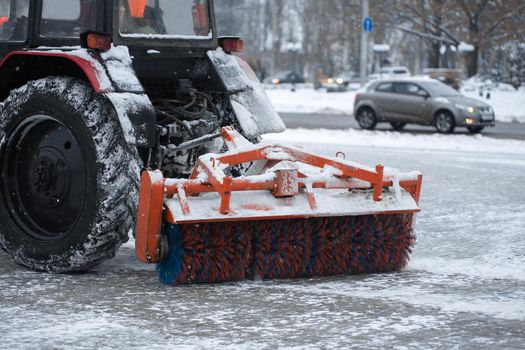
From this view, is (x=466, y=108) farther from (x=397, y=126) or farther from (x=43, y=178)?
(x=43, y=178)

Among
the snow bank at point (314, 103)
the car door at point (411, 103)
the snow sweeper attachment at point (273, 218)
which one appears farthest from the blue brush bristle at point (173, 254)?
the snow bank at point (314, 103)

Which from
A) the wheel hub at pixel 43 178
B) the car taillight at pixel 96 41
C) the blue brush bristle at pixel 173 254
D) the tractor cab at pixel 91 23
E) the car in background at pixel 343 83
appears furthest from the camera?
the car in background at pixel 343 83

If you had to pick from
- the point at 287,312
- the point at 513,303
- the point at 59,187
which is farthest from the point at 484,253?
the point at 59,187

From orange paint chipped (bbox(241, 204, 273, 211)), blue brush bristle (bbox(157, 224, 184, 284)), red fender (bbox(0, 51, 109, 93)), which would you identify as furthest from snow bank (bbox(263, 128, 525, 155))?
blue brush bristle (bbox(157, 224, 184, 284))

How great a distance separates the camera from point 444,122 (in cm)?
2430

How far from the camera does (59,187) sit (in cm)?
678

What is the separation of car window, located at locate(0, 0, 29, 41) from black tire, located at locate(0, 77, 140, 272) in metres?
0.57

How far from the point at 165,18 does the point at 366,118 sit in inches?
744

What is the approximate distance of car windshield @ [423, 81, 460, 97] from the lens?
24955 mm

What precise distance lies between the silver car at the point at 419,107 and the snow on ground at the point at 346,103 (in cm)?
591

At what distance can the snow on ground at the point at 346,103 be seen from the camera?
3297 centimetres

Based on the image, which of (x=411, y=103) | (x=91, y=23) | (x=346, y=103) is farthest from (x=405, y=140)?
(x=346, y=103)

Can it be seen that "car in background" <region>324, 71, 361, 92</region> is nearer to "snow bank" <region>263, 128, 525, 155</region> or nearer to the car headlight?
the car headlight

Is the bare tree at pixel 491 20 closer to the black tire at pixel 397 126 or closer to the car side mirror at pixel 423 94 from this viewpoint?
the black tire at pixel 397 126
